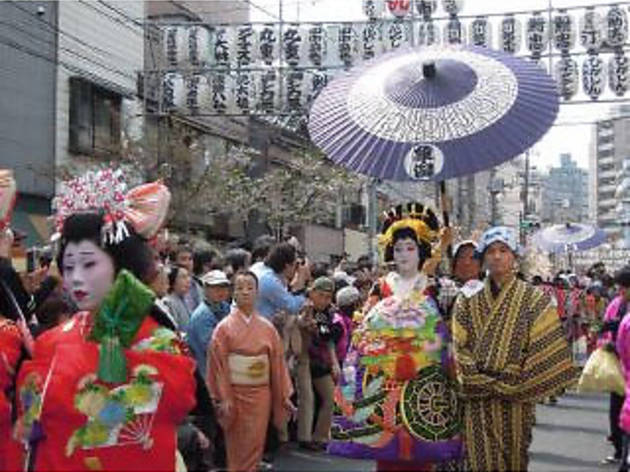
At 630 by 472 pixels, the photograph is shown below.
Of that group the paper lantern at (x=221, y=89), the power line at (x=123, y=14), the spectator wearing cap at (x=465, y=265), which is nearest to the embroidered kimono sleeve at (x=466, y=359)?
the spectator wearing cap at (x=465, y=265)

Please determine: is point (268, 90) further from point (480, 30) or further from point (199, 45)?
point (480, 30)

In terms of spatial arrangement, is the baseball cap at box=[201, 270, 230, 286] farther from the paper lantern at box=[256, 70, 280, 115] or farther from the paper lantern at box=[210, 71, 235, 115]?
the paper lantern at box=[210, 71, 235, 115]

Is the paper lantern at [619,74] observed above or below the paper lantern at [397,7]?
below

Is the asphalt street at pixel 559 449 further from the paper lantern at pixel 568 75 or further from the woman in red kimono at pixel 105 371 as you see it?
the paper lantern at pixel 568 75

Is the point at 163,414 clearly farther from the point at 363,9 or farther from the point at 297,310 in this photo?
the point at 363,9

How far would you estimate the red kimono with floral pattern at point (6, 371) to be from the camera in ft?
14.6

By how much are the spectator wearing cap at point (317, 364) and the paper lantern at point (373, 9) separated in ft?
37.2

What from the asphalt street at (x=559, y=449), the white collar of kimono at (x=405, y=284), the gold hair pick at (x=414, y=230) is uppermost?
the gold hair pick at (x=414, y=230)

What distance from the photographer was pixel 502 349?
5469 millimetres

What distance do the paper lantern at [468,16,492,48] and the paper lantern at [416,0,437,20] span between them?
83 cm

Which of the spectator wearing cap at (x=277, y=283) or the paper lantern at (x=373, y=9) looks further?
the paper lantern at (x=373, y=9)

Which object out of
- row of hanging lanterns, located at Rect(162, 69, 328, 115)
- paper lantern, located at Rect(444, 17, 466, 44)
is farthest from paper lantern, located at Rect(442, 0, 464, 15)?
row of hanging lanterns, located at Rect(162, 69, 328, 115)

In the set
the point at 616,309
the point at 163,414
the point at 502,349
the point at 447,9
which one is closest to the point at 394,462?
the point at 502,349

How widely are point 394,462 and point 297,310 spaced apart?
3.55 m
